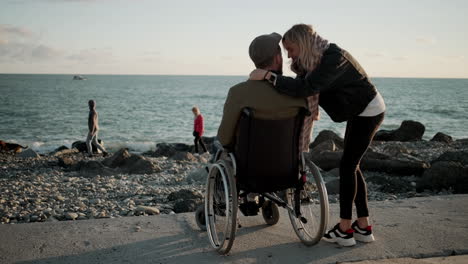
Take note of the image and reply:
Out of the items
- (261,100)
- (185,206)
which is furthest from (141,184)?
(261,100)

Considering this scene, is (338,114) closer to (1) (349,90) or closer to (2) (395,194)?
(1) (349,90)

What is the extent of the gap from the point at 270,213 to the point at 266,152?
1.05 m

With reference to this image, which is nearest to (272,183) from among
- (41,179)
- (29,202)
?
(29,202)

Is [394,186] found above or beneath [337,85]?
beneath

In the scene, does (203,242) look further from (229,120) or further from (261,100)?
(261,100)

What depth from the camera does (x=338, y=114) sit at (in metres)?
3.65

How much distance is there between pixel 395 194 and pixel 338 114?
382 centimetres

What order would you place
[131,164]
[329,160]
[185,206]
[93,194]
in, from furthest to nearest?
1. [131,164]
2. [329,160]
3. [93,194]
4. [185,206]

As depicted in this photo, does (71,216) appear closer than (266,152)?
No

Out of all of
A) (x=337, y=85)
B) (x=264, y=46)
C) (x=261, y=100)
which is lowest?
(x=261, y=100)

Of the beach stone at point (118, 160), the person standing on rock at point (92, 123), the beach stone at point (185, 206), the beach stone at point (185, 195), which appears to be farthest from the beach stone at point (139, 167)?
the beach stone at point (185, 206)

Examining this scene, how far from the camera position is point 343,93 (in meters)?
3.60

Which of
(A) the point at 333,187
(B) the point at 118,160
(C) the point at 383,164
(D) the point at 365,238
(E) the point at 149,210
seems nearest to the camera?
(D) the point at 365,238

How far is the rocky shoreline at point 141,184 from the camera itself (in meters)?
6.02
